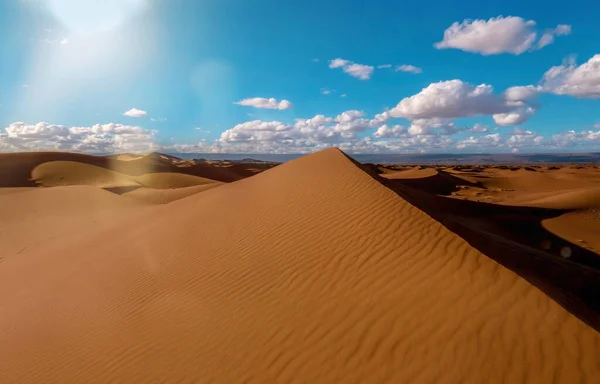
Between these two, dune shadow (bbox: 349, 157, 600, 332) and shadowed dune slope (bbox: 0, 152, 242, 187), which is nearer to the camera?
dune shadow (bbox: 349, 157, 600, 332)

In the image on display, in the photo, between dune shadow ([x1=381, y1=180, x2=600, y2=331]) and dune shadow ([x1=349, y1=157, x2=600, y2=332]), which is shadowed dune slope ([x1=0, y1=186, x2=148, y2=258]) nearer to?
dune shadow ([x1=349, y1=157, x2=600, y2=332])

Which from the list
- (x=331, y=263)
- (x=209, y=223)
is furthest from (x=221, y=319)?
(x=209, y=223)

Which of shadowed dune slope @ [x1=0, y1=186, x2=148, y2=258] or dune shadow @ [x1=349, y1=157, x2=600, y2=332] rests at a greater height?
dune shadow @ [x1=349, y1=157, x2=600, y2=332]

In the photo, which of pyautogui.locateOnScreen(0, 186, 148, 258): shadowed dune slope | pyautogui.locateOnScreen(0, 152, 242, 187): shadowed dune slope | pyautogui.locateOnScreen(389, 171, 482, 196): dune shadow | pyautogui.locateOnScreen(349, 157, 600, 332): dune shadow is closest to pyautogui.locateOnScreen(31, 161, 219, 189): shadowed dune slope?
pyautogui.locateOnScreen(0, 152, 242, 187): shadowed dune slope

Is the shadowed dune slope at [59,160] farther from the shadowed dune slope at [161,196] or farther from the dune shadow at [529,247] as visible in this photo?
the dune shadow at [529,247]

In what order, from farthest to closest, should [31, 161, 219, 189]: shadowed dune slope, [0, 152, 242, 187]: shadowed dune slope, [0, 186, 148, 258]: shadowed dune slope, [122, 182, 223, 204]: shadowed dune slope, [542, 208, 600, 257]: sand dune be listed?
[0, 152, 242, 187]: shadowed dune slope → [31, 161, 219, 189]: shadowed dune slope → [122, 182, 223, 204]: shadowed dune slope → [0, 186, 148, 258]: shadowed dune slope → [542, 208, 600, 257]: sand dune

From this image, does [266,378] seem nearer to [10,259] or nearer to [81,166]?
[10,259]

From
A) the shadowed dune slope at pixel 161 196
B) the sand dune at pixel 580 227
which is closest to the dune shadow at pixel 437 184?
the sand dune at pixel 580 227

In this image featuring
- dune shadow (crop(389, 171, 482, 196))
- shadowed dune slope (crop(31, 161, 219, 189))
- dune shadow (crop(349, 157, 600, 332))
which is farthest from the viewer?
shadowed dune slope (crop(31, 161, 219, 189))

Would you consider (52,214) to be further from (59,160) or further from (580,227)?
(59,160)

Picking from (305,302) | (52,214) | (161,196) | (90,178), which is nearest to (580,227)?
(305,302)

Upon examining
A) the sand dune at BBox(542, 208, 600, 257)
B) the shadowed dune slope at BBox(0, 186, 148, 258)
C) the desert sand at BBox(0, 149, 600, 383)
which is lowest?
the shadowed dune slope at BBox(0, 186, 148, 258)
